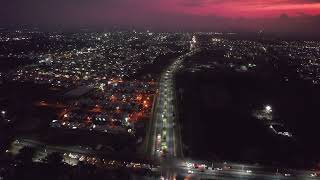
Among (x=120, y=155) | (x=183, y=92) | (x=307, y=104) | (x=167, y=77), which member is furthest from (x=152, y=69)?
(x=120, y=155)

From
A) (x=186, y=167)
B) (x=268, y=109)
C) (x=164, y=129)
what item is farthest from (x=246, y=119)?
(x=186, y=167)

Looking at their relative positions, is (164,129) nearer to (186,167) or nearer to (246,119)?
(186,167)

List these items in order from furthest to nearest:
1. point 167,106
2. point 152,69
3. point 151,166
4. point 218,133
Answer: point 152,69 → point 167,106 → point 218,133 → point 151,166

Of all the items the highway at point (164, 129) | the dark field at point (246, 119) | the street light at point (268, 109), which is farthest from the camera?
the street light at point (268, 109)

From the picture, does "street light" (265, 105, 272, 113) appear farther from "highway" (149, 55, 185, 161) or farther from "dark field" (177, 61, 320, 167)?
"highway" (149, 55, 185, 161)

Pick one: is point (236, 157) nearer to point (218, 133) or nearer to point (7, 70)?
point (218, 133)

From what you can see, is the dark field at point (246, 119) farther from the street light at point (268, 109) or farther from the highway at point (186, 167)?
the highway at point (186, 167)

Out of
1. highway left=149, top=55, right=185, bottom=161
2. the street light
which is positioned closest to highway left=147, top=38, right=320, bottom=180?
highway left=149, top=55, right=185, bottom=161

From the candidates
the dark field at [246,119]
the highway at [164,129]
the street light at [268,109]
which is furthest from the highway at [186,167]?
the street light at [268,109]
